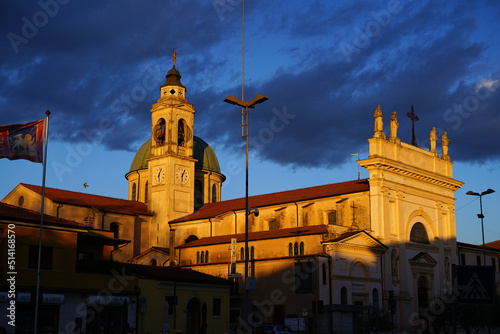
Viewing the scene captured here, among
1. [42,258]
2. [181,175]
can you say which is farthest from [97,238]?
[181,175]

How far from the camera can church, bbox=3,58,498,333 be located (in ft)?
158

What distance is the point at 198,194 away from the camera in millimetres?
76438

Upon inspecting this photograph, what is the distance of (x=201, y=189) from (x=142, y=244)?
1240 cm

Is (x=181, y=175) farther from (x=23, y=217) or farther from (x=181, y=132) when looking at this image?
(x=23, y=217)

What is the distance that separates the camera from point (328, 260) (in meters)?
47.9

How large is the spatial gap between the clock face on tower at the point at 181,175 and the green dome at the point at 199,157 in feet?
22.5

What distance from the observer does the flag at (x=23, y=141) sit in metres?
25.9

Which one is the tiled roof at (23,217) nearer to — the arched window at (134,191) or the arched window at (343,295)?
the arched window at (343,295)

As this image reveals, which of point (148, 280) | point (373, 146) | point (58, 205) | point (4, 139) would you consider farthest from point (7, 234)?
point (373, 146)

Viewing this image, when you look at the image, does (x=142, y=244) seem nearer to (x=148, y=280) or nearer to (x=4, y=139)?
(x=148, y=280)

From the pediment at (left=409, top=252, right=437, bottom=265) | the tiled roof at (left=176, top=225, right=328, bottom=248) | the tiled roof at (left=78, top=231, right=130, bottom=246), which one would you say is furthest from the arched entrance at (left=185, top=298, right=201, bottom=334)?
the pediment at (left=409, top=252, right=437, bottom=265)

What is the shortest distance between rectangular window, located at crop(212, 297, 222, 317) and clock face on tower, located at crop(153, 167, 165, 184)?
2652cm

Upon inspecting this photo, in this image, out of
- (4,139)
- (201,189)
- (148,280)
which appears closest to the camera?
(4,139)

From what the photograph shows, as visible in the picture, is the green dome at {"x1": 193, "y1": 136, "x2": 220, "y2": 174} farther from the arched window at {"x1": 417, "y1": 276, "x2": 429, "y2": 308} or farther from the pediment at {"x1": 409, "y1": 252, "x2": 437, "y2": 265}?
the arched window at {"x1": 417, "y1": 276, "x2": 429, "y2": 308}
